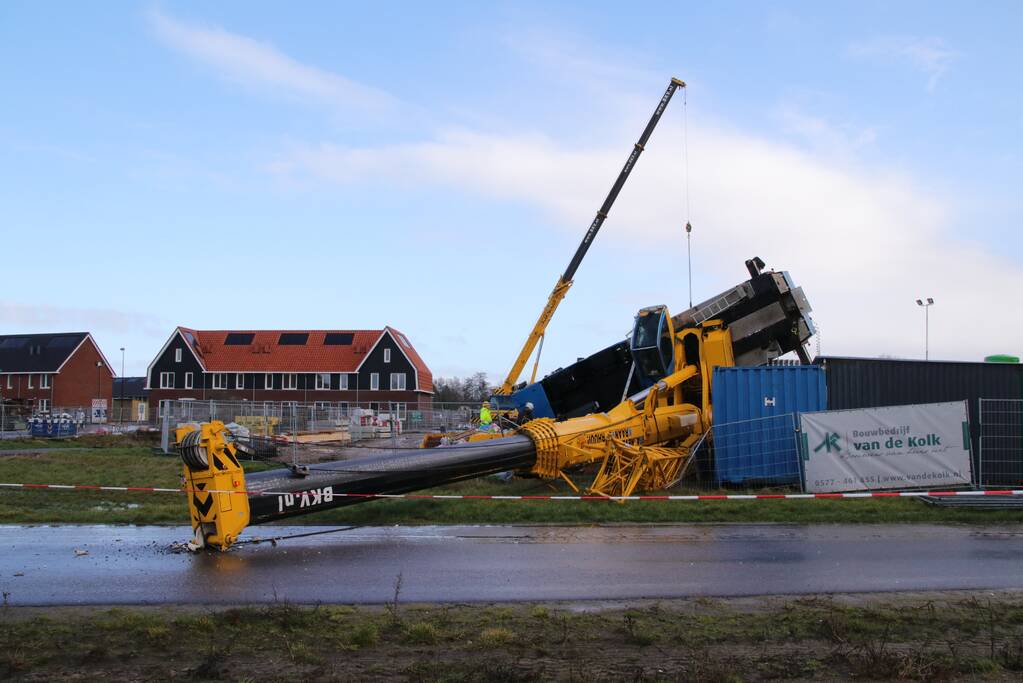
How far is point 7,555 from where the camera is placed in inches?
426

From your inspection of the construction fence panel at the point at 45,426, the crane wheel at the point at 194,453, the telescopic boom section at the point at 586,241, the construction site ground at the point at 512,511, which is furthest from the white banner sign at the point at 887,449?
the construction fence panel at the point at 45,426

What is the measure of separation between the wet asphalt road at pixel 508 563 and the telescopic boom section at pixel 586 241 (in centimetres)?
2445

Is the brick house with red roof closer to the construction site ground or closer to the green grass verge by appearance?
the green grass verge

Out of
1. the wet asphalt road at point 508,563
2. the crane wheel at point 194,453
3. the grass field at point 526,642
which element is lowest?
the wet asphalt road at point 508,563

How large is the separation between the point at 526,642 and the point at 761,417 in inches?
534

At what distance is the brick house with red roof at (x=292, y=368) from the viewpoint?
242ft

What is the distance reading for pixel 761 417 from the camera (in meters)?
19.2

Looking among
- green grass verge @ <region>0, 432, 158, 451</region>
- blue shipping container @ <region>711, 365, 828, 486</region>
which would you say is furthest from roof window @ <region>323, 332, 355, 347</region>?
blue shipping container @ <region>711, 365, 828, 486</region>

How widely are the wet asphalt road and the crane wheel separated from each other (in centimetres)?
111

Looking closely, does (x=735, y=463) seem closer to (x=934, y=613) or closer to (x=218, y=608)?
(x=934, y=613)

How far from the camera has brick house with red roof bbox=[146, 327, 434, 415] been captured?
73.8 m

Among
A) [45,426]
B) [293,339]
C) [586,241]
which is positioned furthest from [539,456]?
[293,339]

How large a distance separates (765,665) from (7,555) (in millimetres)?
9201

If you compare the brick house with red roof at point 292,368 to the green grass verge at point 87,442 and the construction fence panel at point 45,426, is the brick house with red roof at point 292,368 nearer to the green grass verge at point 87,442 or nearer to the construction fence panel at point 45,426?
the construction fence panel at point 45,426
